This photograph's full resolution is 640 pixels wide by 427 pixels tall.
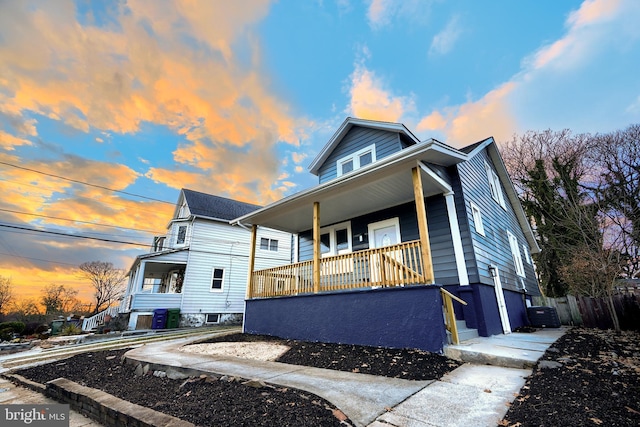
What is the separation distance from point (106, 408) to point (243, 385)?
1.42 metres

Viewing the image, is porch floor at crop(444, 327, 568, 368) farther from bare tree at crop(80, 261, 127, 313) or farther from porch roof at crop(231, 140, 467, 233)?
bare tree at crop(80, 261, 127, 313)

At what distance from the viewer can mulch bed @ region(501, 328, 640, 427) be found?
2.14 metres

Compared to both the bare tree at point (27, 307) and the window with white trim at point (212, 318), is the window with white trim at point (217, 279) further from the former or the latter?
the bare tree at point (27, 307)

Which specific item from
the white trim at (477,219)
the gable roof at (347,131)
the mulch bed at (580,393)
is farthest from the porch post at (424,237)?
the gable roof at (347,131)

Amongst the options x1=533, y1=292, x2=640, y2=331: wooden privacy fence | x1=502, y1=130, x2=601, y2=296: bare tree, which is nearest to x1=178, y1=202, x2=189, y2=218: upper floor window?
x1=533, y1=292, x2=640, y2=331: wooden privacy fence

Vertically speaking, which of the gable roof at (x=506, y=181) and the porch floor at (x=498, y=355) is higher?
the gable roof at (x=506, y=181)

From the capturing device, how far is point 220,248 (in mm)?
17547

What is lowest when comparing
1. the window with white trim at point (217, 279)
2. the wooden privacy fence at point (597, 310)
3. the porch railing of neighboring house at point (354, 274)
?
the wooden privacy fence at point (597, 310)

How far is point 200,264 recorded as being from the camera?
16.4 m

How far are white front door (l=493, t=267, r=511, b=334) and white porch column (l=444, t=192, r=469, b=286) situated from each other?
1.69 meters

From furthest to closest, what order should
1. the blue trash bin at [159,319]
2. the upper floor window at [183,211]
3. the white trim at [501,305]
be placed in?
the upper floor window at [183,211]
the blue trash bin at [159,319]
the white trim at [501,305]

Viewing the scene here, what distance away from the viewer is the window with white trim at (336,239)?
30.7 ft

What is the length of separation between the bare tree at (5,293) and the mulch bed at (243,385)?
33759 millimetres

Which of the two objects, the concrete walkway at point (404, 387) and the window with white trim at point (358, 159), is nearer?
the concrete walkway at point (404, 387)
